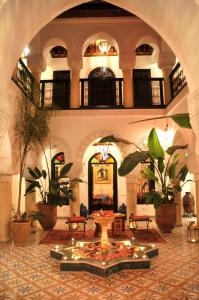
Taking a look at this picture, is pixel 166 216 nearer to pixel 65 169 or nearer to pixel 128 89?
pixel 65 169

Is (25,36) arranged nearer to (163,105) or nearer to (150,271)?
(150,271)

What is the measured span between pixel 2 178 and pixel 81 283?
402 cm

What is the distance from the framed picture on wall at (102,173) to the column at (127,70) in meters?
4.35

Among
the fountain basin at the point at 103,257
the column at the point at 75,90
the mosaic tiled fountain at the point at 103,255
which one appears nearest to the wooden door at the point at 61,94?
the column at the point at 75,90

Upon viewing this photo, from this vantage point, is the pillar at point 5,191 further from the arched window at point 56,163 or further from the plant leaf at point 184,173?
the arched window at point 56,163

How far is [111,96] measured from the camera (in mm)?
11742

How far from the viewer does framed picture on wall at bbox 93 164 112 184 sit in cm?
1375

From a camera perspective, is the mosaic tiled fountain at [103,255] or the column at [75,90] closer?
the mosaic tiled fountain at [103,255]

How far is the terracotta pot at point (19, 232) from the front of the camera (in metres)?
7.00

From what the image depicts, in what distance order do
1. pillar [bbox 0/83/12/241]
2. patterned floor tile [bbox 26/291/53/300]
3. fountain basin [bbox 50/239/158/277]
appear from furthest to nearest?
pillar [bbox 0/83/12/241], fountain basin [bbox 50/239/158/277], patterned floor tile [bbox 26/291/53/300]

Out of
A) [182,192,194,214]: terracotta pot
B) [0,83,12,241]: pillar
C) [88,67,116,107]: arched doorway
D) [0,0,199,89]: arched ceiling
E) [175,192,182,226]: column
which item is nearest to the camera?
[0,0,199,89]: arched ceiling

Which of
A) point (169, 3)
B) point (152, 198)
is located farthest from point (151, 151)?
point (169, 3)

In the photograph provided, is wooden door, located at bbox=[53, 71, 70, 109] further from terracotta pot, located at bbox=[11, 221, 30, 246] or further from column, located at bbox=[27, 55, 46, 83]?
terracotta pot, located at bbox=[11, 221, 30, 246]

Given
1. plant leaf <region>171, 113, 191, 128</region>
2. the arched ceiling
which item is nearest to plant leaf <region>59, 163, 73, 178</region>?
plant leaf <region>171, 113, 191, 128</region>
